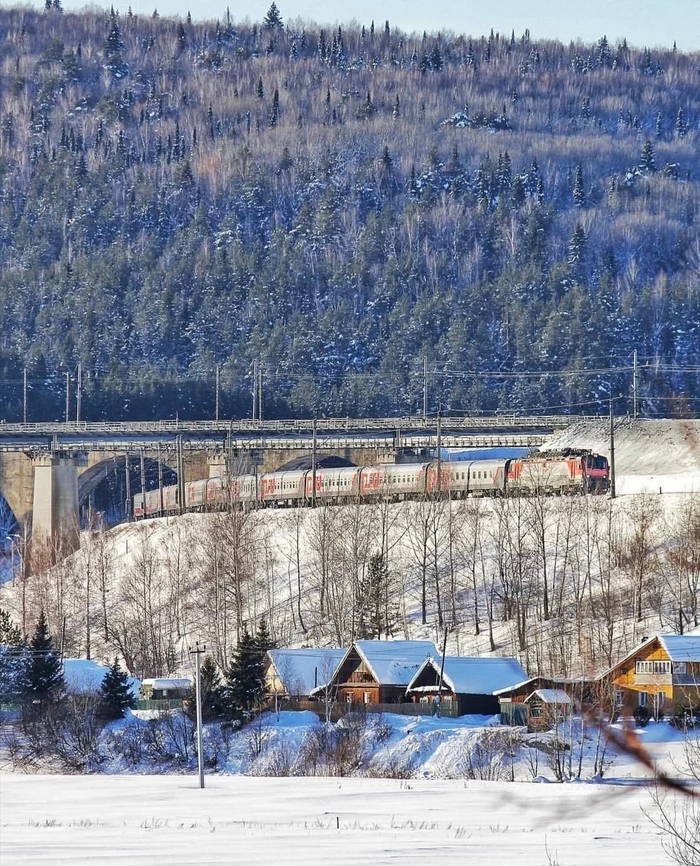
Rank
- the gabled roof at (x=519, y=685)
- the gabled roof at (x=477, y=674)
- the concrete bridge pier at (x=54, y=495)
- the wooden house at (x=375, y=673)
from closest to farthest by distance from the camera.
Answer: the gabled roof at (x=519, y=685) → the gabled roof at (x=477, y=674) → the wooden house at (x=375, y=673) → the concrete bridge pier at (x=54, y=495)

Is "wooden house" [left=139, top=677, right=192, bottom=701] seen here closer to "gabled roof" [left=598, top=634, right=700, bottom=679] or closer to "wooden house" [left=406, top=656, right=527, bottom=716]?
"wooden house" [left=406, top=656, right=527, bottom=716]

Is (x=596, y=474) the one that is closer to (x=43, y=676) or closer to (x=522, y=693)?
(x=522, y=693)

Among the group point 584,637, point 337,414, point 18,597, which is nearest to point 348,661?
point 584,637

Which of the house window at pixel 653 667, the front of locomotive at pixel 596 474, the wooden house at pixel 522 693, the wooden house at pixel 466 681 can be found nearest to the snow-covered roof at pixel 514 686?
the wooden house at pixel 522 693

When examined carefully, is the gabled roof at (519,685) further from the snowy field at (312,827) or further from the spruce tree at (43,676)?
the spruce tree at (43,676)

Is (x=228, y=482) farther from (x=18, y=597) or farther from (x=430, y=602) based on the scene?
(x=430, y=602)

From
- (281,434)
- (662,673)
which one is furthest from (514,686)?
(281,434)

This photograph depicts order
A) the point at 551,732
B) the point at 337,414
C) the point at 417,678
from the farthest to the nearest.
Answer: the point at 337,414
the point at 417,678
the point at 551,732
